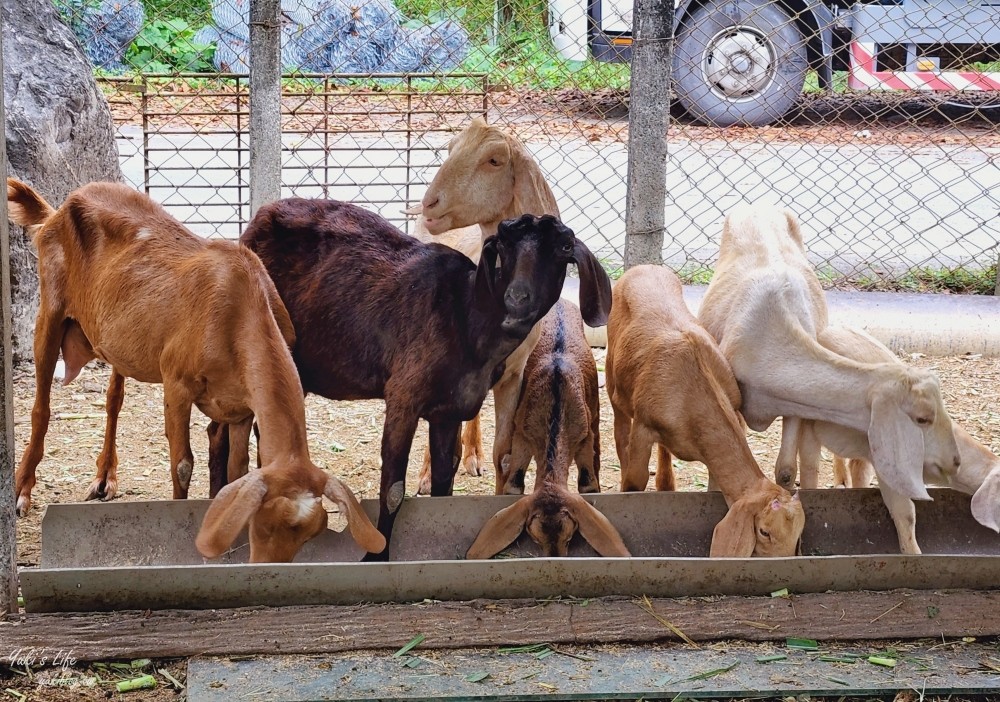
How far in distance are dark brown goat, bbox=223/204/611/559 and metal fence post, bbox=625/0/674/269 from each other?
73.4 inches

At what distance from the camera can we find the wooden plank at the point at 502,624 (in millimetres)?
3834

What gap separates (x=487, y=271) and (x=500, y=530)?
97 cm

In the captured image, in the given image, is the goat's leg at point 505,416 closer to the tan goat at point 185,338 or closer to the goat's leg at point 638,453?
the goat's leg at point 638,453

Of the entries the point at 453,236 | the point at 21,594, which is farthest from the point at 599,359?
the point at 21,594

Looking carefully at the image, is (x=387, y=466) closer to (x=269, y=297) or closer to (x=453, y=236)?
(x=269, y=297)

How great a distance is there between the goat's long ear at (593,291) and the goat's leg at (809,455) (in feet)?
4.22

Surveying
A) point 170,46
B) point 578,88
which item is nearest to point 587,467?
point 578,88

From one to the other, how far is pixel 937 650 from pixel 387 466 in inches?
78.9

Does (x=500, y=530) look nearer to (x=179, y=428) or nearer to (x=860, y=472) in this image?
(x=179, y=428)

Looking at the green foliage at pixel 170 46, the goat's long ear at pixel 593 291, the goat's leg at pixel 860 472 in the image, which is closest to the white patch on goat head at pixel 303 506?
the goat's long ear at pixel 593 291

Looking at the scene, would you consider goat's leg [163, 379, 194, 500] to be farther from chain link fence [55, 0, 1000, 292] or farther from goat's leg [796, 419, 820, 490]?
chain link fence [55, 0, 1000, 292]

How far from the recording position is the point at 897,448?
14.7ft

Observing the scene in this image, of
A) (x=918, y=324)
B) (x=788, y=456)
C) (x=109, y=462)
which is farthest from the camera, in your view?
(x=918, y=324)

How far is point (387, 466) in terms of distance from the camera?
4441mm
